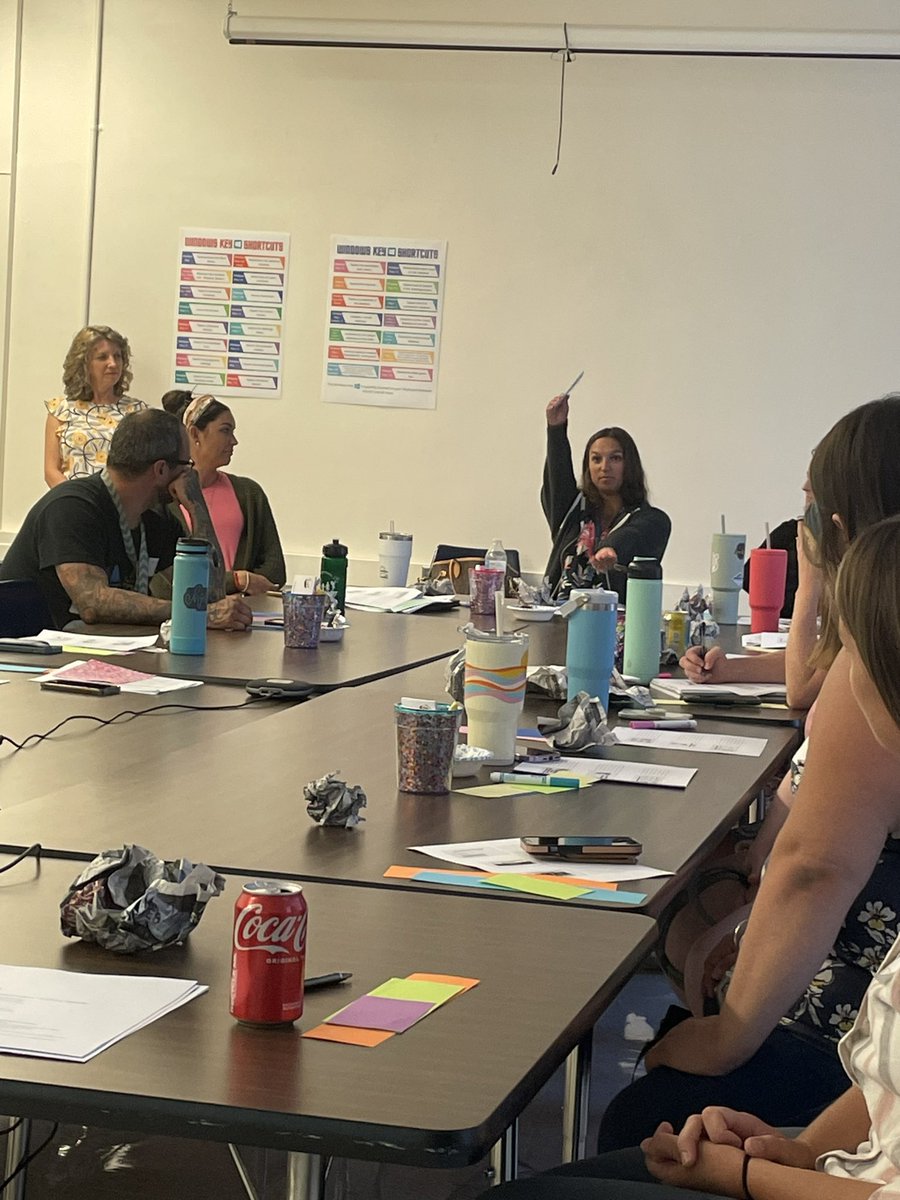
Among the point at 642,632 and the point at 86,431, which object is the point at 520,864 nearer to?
the point at 642,632

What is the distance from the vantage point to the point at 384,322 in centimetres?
662

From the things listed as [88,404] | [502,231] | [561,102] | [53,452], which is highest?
[561,102]

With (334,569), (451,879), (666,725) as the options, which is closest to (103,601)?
(334,569)

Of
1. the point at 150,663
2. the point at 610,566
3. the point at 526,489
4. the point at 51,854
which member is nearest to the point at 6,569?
the point at 150,663

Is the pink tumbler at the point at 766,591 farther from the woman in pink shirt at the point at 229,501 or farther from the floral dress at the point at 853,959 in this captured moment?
the floral dress at the point at 853,959

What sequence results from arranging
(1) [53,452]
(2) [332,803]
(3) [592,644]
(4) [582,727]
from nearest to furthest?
(2) [332,803]
(4) [582,727]
(3) [592,644]
(1) [53,452]

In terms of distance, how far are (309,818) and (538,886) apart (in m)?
0.36

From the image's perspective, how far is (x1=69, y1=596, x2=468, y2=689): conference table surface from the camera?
9.98ft

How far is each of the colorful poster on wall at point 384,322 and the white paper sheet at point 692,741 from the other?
418cm

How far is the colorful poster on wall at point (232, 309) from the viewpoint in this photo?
22.1 feet

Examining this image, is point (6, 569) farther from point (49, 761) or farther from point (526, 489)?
Answer: point (526, 489)

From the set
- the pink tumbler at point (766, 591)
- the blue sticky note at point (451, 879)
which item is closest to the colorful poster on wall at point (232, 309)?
the pink tumbler at point (766, 591)

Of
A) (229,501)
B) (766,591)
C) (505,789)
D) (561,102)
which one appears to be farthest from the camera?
(561,102)

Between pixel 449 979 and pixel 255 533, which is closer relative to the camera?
pixel 449 979
